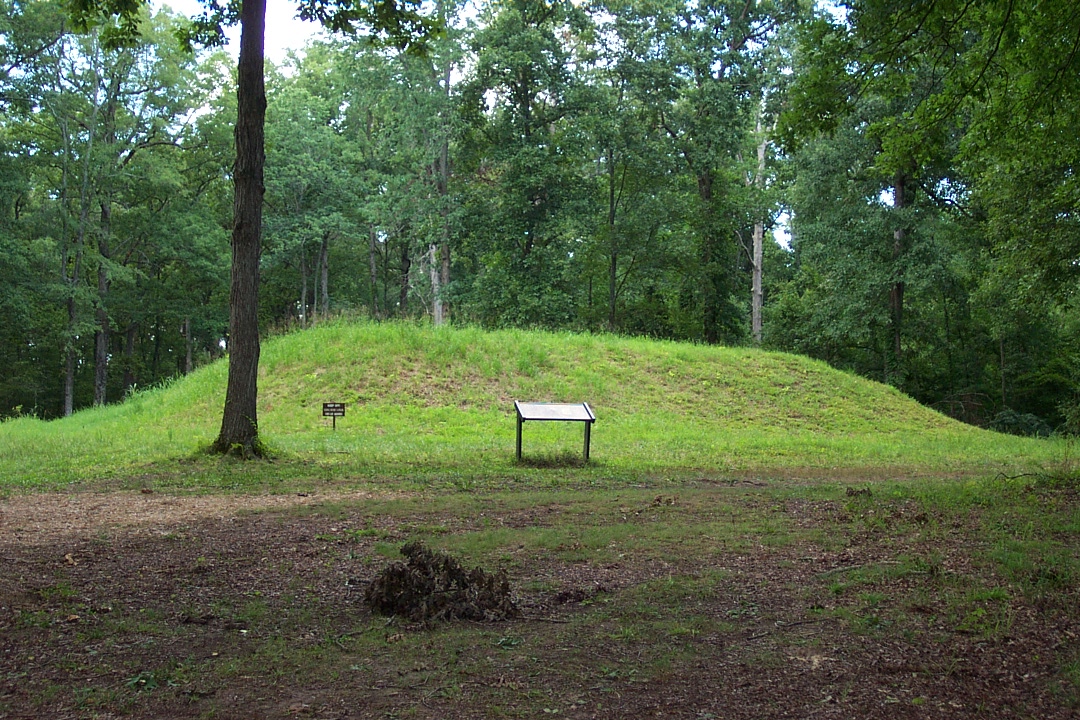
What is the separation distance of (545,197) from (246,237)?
1883cm

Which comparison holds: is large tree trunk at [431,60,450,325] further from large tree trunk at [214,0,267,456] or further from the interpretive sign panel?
the interpretive sign panel

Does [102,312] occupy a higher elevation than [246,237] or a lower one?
higher

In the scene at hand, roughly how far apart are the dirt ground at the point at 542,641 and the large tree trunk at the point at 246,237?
197 inches

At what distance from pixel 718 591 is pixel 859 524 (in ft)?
7.63

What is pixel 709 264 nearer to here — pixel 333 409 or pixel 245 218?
pixel 333 409

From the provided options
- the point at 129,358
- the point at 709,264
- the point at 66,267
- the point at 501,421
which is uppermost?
the point at 709,264

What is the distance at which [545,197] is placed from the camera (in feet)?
93.7

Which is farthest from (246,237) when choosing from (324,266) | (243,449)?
(324,266)

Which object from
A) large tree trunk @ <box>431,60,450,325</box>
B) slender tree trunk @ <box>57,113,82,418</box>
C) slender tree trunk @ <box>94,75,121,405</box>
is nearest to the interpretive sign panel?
large tree trunk @ <box>431,60,450,325</box>

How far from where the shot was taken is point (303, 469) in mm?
10109

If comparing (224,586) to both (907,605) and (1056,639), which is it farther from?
(1056,639)

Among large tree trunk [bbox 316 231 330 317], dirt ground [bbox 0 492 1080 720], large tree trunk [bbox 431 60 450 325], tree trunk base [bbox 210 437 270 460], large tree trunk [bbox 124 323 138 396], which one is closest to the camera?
dirt ground [bbox 0 492 1080 720]

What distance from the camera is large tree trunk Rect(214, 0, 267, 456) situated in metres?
10.6

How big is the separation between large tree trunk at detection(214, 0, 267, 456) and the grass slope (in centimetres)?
64
